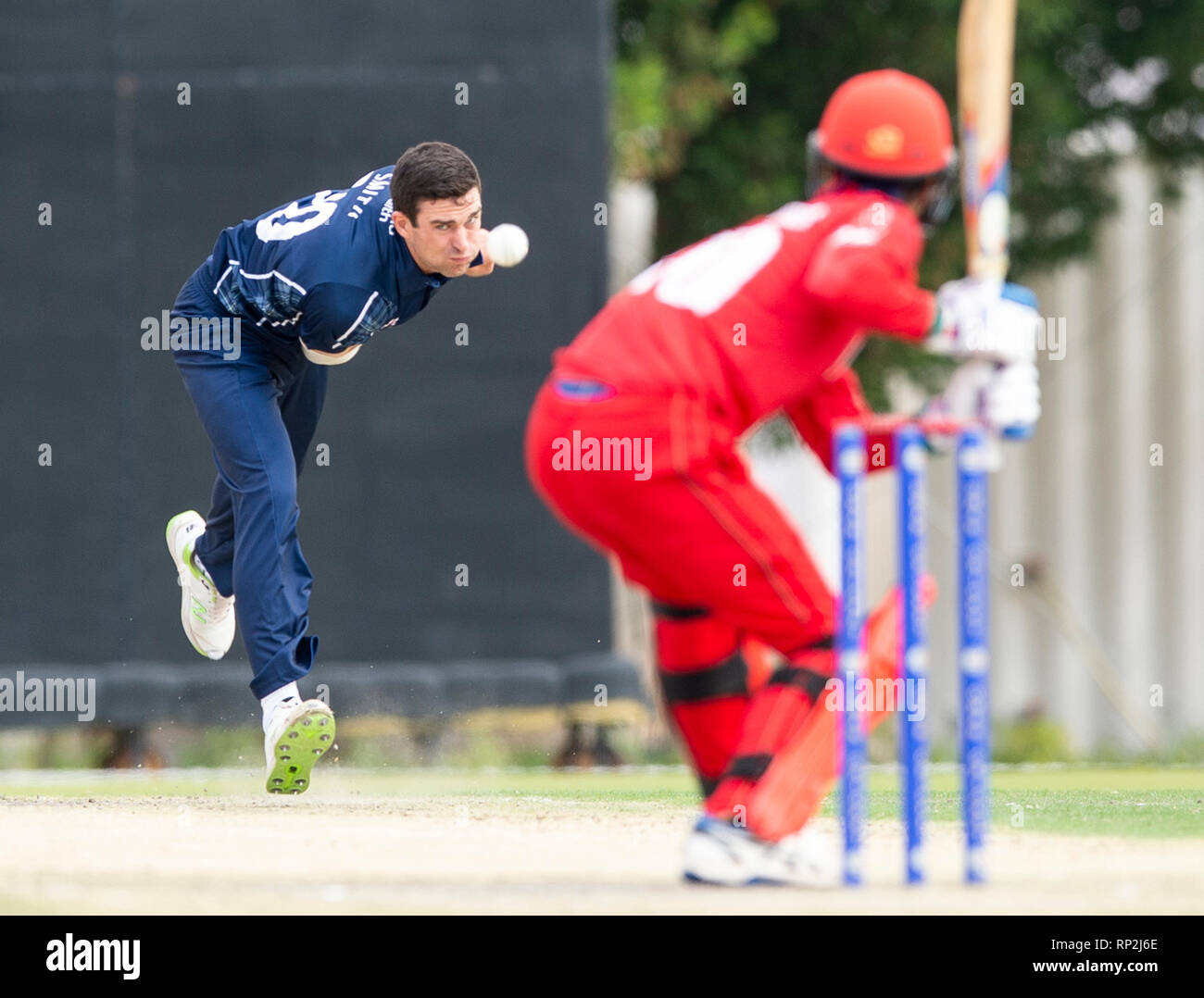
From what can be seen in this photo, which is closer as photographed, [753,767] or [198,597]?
[753,767]

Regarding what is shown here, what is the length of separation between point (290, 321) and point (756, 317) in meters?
1.91

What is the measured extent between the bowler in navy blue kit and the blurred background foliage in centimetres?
413

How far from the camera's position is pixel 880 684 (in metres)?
3.99

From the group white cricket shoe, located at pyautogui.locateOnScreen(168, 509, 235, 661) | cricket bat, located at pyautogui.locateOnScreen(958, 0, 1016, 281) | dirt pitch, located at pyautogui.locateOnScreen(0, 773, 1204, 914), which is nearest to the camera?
dirt pitch, located at pyautogui.locateOnScreen(0, 773, 1204, 914)

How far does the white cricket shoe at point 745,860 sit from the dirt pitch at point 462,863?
77mm

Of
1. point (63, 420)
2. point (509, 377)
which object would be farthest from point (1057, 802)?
A: point (63, 420)

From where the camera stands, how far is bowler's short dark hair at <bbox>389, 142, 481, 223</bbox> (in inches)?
201

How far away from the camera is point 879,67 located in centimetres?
1014

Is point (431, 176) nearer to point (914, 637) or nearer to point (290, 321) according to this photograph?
point (290, 321)

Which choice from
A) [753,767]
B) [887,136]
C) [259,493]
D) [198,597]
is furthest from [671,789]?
[887,136]

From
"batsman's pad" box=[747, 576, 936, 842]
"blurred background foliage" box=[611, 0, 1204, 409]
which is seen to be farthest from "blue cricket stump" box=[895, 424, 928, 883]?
"blurred background foliage" box=[611, 0, 1204, 409]

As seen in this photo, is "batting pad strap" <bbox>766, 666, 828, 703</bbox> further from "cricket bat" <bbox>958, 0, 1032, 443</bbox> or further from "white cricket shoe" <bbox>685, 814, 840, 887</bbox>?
"cricket bat" <bbox>958, 0, 1032, 443</bbox>

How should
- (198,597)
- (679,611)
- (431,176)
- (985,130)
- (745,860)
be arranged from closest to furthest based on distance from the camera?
1. (745,860)
2. (679,611)
3. (985,130)
4. (431,176)
5. (198,597)

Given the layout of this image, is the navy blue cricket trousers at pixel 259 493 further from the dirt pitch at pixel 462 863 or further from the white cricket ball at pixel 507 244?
the white cricket ball at pixel 507 244
